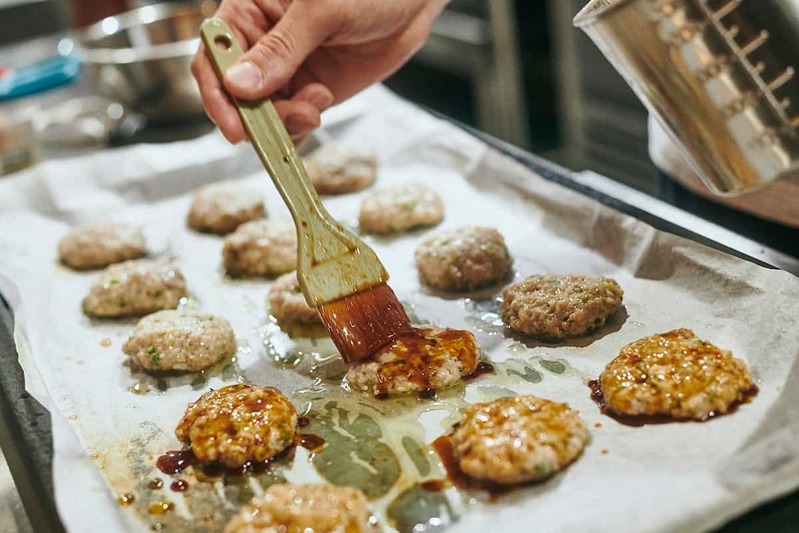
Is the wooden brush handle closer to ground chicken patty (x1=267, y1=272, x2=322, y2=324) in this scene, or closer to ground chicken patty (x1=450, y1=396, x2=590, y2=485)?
ground chicken patty (x1=267, y1=272, x2=322, y2=324)

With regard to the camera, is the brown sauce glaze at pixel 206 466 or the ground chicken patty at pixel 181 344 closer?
the brown sauce glaze at pixel 206 466

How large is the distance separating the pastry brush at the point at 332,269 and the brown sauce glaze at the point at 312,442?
0.91ft

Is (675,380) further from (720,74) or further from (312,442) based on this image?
(312,442)

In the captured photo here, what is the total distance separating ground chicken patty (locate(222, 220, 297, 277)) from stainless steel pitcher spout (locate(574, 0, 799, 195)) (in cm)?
158

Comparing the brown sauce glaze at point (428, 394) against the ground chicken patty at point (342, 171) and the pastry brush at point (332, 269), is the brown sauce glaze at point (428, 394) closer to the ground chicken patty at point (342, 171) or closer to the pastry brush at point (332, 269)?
the pastry brush at point (332, 269)

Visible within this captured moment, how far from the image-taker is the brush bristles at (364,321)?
90.1 inches

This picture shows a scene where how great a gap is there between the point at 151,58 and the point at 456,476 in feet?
9.35

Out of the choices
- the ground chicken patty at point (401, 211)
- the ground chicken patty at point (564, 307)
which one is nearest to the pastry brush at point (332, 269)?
the ground chicken patty at point (564, 307)

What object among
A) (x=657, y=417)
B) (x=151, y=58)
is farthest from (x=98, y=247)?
(x=657, y=417)

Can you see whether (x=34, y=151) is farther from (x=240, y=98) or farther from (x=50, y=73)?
(x=240, y=98)

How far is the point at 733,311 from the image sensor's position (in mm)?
2242

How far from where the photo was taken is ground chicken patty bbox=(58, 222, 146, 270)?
3287 millimetres

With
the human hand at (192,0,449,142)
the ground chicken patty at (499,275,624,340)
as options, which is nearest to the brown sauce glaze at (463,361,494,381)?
the ground chicken patty at (499,275,624,340)

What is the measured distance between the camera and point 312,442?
206 centimetres
